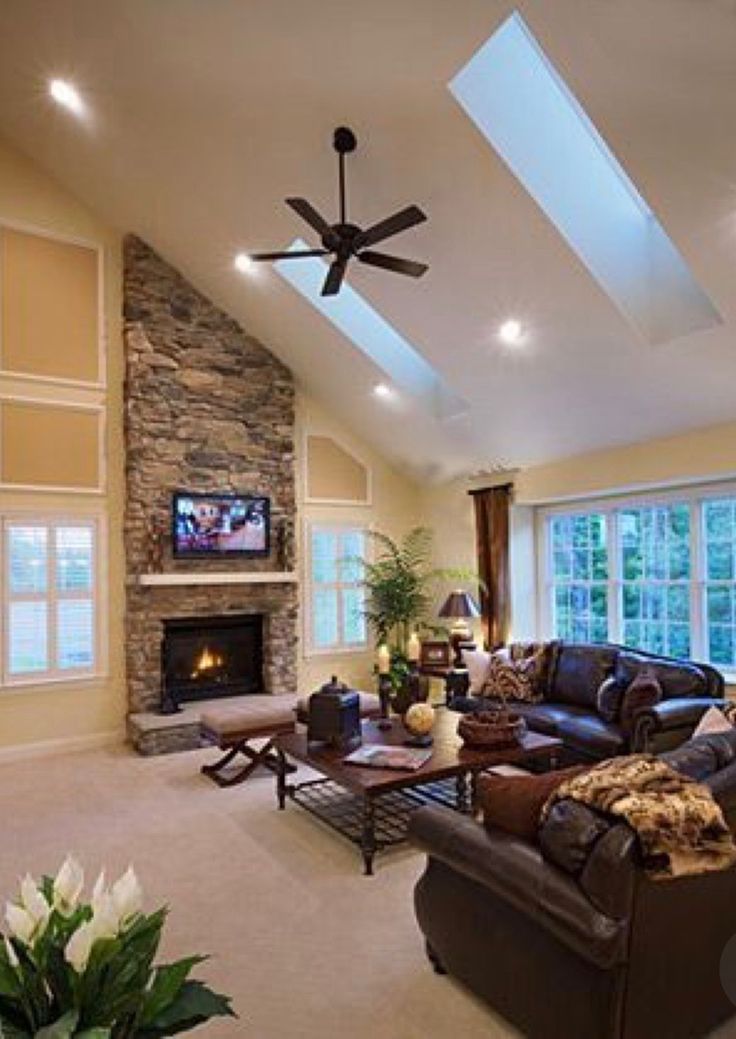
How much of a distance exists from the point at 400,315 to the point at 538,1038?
457 cm

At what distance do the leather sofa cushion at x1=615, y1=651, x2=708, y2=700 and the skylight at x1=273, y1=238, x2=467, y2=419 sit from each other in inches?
108

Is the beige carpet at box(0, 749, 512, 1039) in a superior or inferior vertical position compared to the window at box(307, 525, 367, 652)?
inferior

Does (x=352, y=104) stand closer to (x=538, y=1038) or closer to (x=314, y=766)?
(x=314, y=766)

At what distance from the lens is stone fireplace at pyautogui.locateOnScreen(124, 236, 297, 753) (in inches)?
241

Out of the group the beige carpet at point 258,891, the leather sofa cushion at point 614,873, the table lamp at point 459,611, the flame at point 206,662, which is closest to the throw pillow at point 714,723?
the beige carpet at point 258,891

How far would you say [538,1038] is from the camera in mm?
2133

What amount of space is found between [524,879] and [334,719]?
6.66 ft

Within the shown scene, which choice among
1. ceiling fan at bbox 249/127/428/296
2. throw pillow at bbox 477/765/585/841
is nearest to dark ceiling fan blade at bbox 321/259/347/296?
ceiling fan at bbox 249/127/428/296

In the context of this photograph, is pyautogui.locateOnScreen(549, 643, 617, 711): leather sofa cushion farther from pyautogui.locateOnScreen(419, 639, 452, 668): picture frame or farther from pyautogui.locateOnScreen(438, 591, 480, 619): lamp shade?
pyautogui.locateOnScreen(419, 639, 452, 668): picture frame

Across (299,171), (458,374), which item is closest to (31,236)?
(299,171)

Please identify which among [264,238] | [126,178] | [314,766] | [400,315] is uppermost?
[126,178]

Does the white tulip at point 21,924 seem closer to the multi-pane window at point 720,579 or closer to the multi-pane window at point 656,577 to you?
the multi-pane window at point 720,579

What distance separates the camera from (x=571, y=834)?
6.62 ft

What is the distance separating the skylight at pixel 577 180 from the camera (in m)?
3.69
